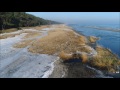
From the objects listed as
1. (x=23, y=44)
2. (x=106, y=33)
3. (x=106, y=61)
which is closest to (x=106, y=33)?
(x=106, y=33)

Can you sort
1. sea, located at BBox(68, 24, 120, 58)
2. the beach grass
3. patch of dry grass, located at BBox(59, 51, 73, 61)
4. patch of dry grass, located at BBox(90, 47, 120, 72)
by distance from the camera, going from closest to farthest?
patch of dry grass, located at BBox(90, 47, 120, 72) → patch of dry grass, located at BBox(59, 51, 73, 61) → the beach grass → sea, located at BBox(68, 24, 120, 58)

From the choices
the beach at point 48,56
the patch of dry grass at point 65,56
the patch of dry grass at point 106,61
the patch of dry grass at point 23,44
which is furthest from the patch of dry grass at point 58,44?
the patch of dry grass at point 106,61

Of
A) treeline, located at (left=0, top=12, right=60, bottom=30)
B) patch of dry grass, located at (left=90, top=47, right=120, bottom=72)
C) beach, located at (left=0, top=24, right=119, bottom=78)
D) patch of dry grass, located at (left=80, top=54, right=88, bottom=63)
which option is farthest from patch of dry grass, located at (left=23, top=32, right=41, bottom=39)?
patch of dry grass, located at (left=90, top=47, right=120, bottom=72)

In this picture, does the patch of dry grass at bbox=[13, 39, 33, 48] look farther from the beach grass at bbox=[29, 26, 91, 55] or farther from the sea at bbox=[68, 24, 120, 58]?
the sea at bbox=[68, 24, 120, 58]
